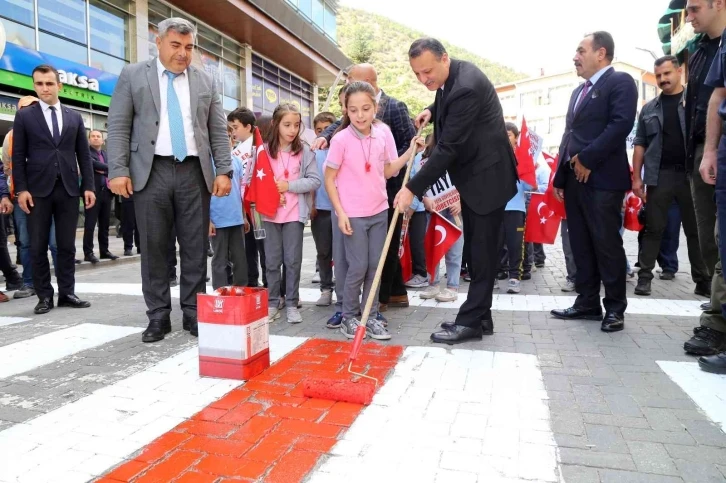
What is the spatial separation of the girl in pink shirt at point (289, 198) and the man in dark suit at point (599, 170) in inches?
87.2

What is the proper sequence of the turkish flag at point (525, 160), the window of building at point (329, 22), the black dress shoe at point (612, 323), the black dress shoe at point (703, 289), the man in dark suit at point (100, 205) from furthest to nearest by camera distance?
the window of building at point (329, 22) → the man in dark suit at point (100, 205) → the turkish flag at point (525, 160) → the black dress shoe at point (703, 289) → the black dress shoe at point (612, 323)

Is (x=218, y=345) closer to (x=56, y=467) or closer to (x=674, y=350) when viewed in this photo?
(x=56, y=467)

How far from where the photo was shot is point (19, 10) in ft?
41.7

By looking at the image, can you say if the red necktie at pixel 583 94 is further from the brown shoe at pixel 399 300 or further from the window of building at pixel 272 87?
the window of building at pixel 272 87

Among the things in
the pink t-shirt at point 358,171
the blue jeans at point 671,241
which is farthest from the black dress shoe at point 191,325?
the blue jeans at point 671,241

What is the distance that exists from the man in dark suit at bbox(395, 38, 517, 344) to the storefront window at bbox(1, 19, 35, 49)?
12716 millimetres

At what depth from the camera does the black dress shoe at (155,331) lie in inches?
156

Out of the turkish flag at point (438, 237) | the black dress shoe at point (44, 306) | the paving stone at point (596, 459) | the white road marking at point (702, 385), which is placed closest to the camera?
the paving stone at point (596, 459)

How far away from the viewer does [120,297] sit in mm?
5875

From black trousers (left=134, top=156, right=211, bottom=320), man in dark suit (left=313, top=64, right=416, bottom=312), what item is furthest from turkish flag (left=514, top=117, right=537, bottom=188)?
black trousers (left=134, top=156, right=211, bottom=320)

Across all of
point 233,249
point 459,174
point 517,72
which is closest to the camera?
point 459,174

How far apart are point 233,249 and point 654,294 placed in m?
4.46

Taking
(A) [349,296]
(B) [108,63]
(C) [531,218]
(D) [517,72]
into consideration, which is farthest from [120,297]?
(D) [517,72]

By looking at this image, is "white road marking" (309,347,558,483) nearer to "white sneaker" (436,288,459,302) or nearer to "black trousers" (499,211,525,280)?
"white sneaker" (436,288,459,302)
